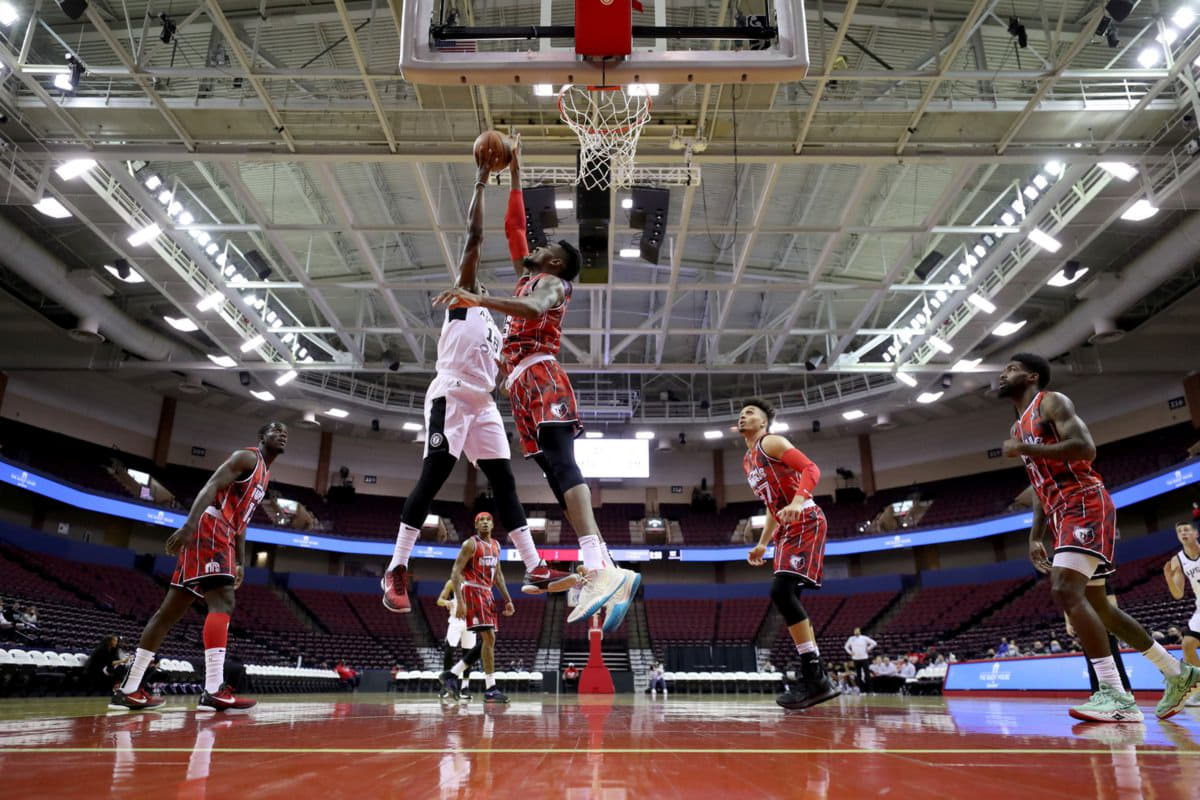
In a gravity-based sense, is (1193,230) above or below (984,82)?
below

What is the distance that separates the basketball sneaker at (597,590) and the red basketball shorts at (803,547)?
198cm

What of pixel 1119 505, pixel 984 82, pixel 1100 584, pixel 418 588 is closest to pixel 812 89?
pixel 984 82

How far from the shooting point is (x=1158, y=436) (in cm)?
2323

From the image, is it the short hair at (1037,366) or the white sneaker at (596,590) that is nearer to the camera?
the white sneaker at (596,590)

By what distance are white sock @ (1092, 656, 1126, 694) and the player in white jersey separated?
383cm

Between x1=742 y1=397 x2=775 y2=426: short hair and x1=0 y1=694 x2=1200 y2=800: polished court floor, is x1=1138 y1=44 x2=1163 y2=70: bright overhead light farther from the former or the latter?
x1=0 y1=694 x2=1200 y2=800: polished court floor

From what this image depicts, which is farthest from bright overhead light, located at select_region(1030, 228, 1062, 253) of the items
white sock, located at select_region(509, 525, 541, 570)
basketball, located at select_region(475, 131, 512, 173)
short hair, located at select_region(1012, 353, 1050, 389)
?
white sock, located at select_region(509, 525, 541, 570)

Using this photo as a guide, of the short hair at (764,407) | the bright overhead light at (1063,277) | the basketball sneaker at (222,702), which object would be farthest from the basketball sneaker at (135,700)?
the bright overhead light at (1063,277)

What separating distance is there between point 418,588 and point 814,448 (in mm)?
16845

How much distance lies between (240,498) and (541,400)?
3021mm

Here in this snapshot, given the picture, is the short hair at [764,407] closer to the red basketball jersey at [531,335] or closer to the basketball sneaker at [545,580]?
the red basketball jersey at [531,335]

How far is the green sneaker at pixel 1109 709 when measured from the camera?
3.99 meters

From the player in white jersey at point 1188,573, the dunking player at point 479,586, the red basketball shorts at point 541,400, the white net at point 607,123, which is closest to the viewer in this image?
the red basketball shorts at point 541,400

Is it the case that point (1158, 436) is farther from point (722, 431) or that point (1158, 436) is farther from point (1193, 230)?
point (722, 431)
